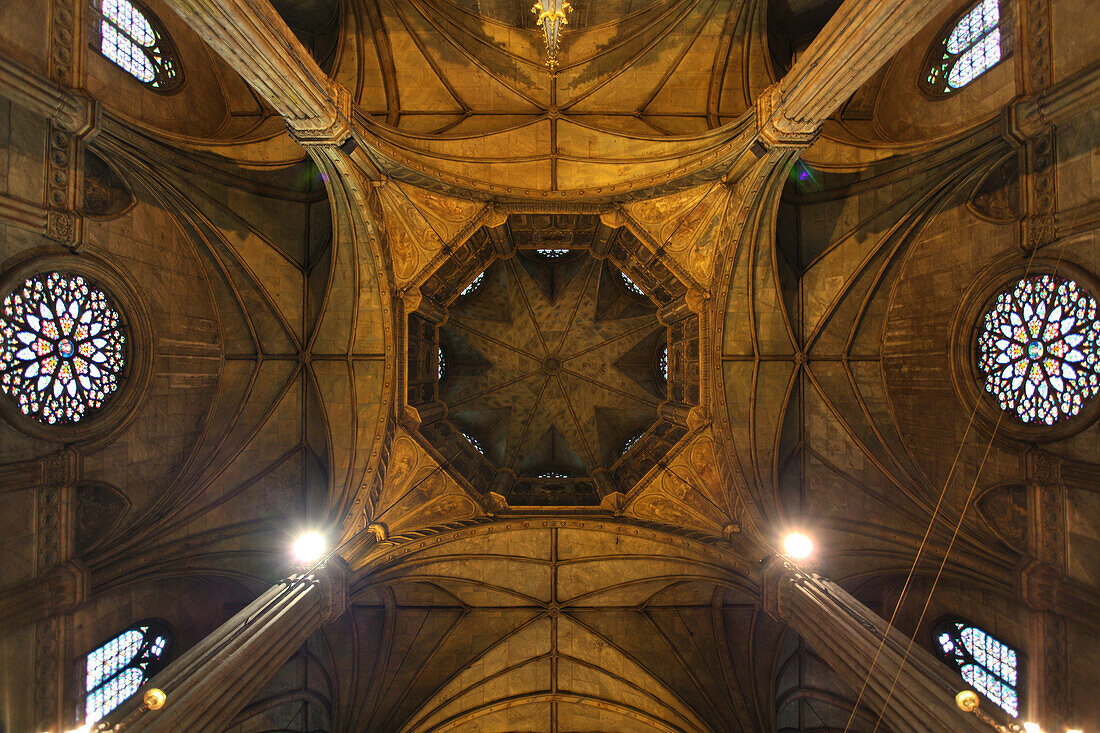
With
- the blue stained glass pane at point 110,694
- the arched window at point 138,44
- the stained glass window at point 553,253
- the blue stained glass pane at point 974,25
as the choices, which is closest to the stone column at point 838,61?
the blue stained glass pane at point 974,25

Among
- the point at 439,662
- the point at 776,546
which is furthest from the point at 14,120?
the point at 776,546

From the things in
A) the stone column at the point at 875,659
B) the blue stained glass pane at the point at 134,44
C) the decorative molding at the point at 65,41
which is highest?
the blue stained glass pane at the point at 134,44

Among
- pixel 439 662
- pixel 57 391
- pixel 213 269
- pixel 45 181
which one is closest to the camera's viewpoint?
pixel 45 181

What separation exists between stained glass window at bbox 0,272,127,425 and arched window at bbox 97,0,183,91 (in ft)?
16.1

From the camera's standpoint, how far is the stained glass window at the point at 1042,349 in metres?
10.1

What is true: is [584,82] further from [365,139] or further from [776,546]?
[776,546]

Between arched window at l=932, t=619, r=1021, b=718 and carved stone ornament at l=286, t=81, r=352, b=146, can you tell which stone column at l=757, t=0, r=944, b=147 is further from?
arched window at l=932, t=619, r=1021, b=718

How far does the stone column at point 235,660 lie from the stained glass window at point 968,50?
58.7ft

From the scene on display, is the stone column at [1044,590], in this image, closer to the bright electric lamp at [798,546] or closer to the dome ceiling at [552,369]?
the bright electric lamp at [798,546]

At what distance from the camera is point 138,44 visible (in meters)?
11.8

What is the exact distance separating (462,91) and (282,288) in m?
7.40

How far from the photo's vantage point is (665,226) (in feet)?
46.5

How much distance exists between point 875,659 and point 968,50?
42.6ft

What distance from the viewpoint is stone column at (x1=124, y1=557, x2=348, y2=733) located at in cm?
669
